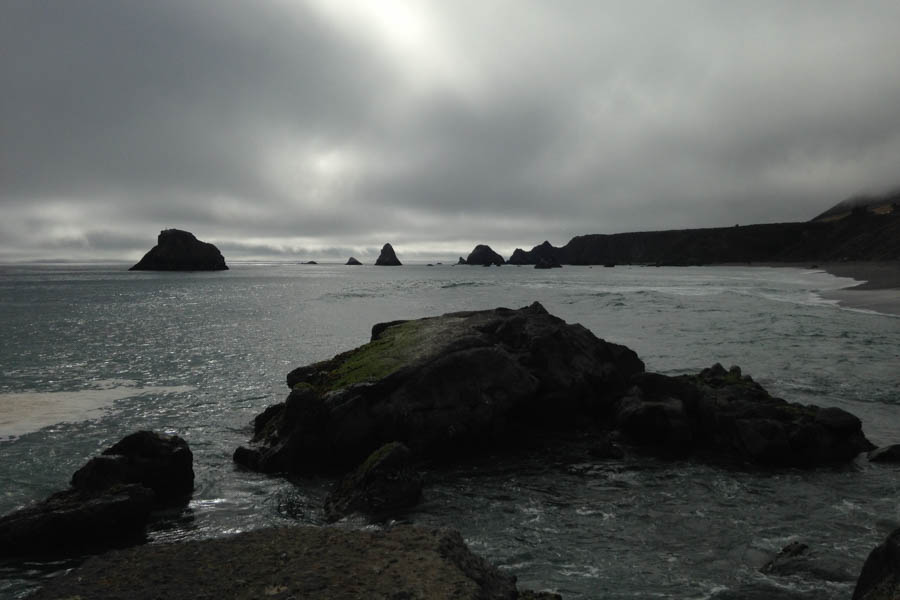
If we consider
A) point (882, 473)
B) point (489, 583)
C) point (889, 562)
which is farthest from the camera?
point (882, 473)

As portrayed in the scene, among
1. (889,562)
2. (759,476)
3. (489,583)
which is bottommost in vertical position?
(759,476)

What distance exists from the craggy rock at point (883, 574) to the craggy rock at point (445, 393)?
1021cm

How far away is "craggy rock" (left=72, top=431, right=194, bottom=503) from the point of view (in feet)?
40.0

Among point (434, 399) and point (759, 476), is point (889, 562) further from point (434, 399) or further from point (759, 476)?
point (434, 399)

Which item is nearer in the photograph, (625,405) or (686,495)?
(686,495)

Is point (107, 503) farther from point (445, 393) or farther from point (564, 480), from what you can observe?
point (564, 480)

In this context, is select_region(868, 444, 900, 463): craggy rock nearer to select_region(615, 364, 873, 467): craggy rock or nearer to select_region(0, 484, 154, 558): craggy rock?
select_region(615, 364, 873, 467): craggy rock

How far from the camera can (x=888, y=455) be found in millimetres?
14977

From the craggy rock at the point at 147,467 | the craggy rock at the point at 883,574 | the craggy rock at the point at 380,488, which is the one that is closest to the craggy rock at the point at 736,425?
the craggy rock at the point at 380,488

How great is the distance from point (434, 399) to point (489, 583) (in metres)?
8.55

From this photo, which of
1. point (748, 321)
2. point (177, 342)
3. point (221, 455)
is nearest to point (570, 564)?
point (221, 455)

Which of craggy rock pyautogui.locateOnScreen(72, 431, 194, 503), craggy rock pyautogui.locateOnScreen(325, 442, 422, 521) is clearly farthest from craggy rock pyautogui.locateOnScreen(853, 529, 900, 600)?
craggy rock pyautogui.locateOnScreen(72, 431, 194, 503)

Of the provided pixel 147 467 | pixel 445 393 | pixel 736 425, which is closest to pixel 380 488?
pixel 445 393

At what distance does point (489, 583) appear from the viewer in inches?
303
